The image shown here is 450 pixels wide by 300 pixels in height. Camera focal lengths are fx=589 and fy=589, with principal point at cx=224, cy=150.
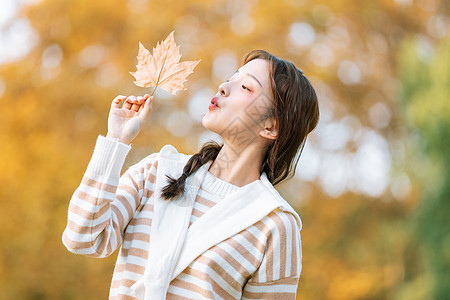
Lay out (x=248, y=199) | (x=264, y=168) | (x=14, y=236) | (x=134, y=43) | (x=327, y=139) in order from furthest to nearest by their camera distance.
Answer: (x=327, y=139) < (x=134, y=43) < (x=14, y=236) < (x=264, y=168) < (x=248, y=199)

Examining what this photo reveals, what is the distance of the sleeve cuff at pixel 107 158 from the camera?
1717 millimetres

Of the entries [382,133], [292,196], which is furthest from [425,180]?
[382,133]

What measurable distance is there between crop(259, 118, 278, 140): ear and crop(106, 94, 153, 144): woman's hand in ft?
1.34

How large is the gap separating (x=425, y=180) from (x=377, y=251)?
140 inches

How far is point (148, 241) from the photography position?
182cm

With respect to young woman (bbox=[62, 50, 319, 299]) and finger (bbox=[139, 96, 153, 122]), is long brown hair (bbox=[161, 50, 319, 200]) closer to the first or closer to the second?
young woman (bbox=[62, 50, 319, 299])

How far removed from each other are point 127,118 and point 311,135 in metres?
9.82

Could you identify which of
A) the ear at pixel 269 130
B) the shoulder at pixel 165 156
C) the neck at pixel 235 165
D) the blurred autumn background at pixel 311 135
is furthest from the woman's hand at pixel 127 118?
the blurred autumn background at pixel 311 135

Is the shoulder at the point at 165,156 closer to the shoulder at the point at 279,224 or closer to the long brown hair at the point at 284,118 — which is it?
the long brown hair at the point at 284,118

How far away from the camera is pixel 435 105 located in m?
7.98

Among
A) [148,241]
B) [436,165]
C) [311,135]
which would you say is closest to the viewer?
[148,241]

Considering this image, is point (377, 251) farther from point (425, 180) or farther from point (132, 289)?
point (132, 289)

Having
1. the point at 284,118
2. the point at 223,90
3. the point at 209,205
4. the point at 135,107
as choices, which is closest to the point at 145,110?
the point at 135,107

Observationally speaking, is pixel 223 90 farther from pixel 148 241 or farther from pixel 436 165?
pixel 436 165
